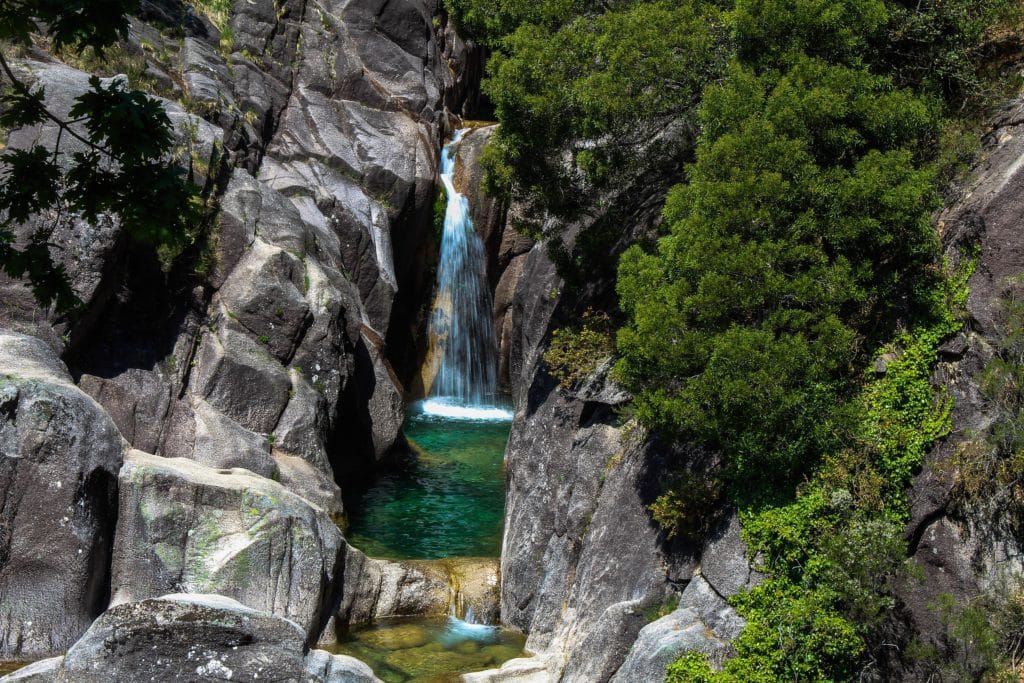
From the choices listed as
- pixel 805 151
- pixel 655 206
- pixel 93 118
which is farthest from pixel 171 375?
pixel 805 151

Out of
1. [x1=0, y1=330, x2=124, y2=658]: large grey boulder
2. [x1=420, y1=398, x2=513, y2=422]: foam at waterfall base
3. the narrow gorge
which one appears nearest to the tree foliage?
the narrow gorge

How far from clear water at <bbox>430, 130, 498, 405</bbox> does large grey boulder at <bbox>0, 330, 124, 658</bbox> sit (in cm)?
1678

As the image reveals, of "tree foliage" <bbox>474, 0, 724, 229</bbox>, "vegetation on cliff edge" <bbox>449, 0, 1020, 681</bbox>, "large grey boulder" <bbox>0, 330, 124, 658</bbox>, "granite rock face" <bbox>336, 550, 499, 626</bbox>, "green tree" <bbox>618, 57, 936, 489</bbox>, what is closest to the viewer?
"vegetation on cliff edge" <bbox>449, 0, 1020, 681</bbox>

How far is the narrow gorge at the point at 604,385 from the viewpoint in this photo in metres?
9.06

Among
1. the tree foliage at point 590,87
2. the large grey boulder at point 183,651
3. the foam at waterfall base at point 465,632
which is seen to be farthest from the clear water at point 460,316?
the large grey boulder at point 183,651

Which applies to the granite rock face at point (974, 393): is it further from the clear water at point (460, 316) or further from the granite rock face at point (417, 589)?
the clear water at point (460, 316)

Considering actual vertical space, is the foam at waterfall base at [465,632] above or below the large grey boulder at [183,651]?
below

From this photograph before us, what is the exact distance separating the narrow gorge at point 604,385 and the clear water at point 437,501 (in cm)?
14

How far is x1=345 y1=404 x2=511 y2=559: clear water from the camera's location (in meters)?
17.9

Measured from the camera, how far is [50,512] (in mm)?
11773

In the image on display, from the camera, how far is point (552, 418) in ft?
51.5

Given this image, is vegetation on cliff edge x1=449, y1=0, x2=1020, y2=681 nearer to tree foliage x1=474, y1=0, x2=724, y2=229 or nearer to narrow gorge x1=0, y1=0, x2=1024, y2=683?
narrow gorge x1=0, y1=0, x2=1024, y2=683

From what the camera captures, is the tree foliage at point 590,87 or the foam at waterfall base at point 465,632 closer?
the tree foliage at point 590,87

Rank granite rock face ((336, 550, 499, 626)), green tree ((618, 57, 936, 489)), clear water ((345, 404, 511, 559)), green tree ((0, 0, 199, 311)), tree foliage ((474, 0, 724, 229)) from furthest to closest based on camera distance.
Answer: clear water ((345, 404, 511, 559)) < granite rock face ((336, 550, 499, 626)) < tree foliage ((474, 0, 724, 229)) < green tree ((618, 57, 936, 489)) < green tree ((0, 0, 199, 311))
